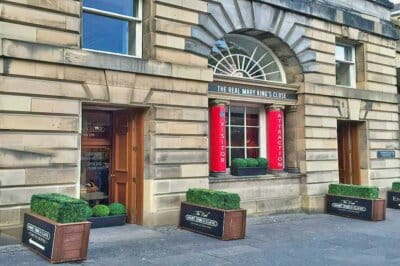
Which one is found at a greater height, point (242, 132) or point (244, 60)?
point (244, 60)

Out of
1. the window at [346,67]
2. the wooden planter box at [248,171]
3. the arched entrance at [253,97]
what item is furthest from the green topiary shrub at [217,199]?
the window at [346,67]

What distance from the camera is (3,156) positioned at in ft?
29.0

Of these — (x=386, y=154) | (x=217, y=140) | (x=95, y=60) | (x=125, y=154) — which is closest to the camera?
(x=95, y=60)

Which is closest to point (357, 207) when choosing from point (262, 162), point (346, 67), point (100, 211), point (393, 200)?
point (262, 162)

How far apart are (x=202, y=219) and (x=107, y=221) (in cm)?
247

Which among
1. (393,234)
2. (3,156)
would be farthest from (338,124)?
(3,156)

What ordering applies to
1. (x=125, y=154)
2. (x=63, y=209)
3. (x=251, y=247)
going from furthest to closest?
(x=125, y=154)
(x=251, y=247)
(x=63, y=209)

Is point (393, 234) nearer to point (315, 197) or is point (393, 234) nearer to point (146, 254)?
point (315, 197)

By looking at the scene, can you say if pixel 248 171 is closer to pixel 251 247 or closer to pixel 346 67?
pixel 251 247

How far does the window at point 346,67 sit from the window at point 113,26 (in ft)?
29.5

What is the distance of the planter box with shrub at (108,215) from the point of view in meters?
10.6

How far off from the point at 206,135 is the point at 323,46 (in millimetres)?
6336

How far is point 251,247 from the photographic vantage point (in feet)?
29.9

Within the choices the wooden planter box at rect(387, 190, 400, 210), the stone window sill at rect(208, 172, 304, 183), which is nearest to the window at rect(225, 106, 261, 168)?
the stone window sill at rect(208, 172, 304, 183)
